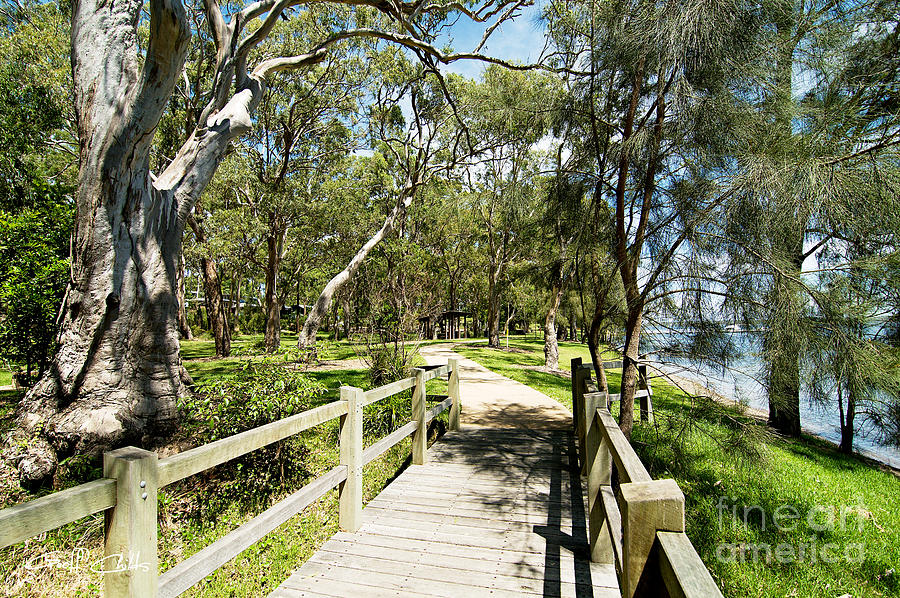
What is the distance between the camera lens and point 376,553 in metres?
3.22

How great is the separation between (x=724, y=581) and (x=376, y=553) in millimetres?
2960

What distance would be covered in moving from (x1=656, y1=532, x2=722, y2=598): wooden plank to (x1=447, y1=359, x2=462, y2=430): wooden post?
16.6 feet

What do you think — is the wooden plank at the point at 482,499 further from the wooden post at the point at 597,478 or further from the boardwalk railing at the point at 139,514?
the boardwalk railing at the point at 139,514

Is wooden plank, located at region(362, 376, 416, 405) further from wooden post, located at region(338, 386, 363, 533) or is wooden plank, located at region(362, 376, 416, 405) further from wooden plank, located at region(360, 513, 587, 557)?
wooden plank, located at region(360, 513, 587, 557)

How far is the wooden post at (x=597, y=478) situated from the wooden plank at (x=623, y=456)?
0.75 ft

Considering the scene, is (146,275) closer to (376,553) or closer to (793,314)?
(376,553)

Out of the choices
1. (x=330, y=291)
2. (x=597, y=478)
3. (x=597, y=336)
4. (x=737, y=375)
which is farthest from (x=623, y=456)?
(x=330, y=291)

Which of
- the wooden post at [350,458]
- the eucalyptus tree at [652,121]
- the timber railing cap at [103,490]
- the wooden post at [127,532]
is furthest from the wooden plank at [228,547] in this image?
the eucalyptus tree at [652,121]

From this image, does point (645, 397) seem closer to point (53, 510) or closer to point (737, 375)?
point (737, 375)

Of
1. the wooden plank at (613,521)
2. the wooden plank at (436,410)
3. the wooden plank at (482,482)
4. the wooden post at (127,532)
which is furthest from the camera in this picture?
the wooden plank at (436,410)

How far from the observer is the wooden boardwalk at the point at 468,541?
9.15ft

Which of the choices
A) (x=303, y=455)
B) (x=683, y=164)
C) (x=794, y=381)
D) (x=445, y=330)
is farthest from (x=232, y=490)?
(x=445, y=330)

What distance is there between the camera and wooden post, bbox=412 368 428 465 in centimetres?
508

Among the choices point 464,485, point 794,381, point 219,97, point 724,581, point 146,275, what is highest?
point 219,97
